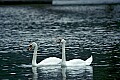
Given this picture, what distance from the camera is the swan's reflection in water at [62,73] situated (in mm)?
24500

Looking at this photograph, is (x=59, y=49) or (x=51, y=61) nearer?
(x=51, y=61)

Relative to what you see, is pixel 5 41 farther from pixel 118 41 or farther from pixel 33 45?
pixel 33 45

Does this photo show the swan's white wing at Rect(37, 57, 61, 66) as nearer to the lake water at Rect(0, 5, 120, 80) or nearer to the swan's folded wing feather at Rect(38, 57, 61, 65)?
the swan's folded wing feather at Rect(38, 57, 61, 65)

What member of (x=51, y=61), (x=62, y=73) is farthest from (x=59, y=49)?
(x=62, y=73)

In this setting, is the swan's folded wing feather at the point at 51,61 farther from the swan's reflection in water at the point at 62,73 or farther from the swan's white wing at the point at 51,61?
the swan's reflection in water at the point at 62,73

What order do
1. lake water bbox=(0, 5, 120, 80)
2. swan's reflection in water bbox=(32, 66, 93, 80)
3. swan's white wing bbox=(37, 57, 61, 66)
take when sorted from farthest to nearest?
swan's white wing bbox=(37, 57, 61, 66) → lake water bbox=(0, 5, 120, 80) → swan's reflection in water bbox=(32, 66, 93, 80)

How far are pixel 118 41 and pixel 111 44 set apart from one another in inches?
81.2

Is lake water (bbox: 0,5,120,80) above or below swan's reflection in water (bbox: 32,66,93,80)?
above

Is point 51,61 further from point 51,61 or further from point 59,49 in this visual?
point 59,49

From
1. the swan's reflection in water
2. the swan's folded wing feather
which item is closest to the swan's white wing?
the swan's folded wing feather

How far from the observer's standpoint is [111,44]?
36.4 meters

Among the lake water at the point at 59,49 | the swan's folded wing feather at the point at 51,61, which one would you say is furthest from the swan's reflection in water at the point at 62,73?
the swan's folded wing feather at the point at 51,61

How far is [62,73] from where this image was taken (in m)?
25.8

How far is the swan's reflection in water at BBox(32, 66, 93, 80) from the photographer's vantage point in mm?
24500
